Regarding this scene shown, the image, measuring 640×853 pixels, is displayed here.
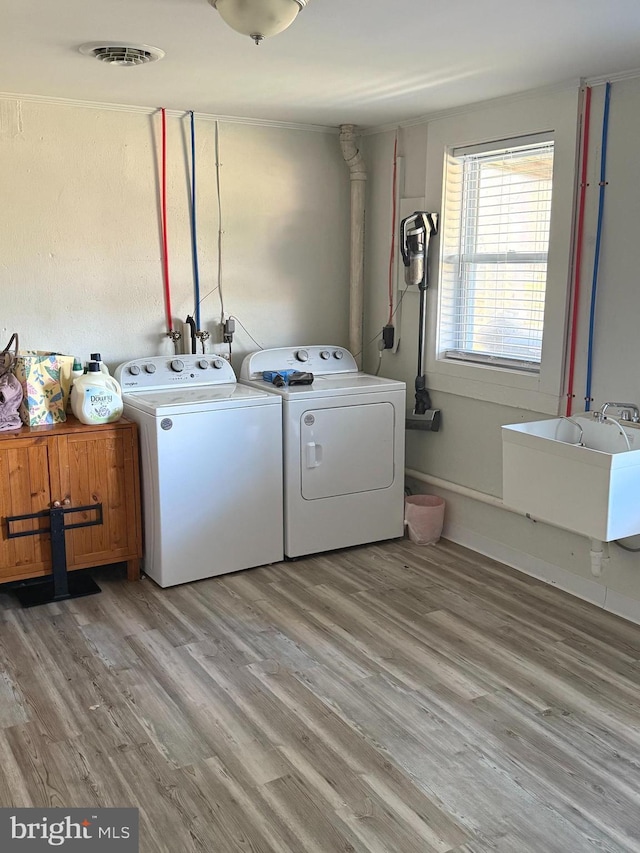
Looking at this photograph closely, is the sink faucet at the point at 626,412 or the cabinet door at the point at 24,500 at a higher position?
the sink faucet at the point at 626,412


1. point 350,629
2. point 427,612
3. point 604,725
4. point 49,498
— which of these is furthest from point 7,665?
point 604,725

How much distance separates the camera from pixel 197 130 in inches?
164

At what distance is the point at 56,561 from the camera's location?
3.51 metres

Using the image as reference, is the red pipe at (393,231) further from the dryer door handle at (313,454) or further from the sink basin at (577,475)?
the sink basin at (577,475)

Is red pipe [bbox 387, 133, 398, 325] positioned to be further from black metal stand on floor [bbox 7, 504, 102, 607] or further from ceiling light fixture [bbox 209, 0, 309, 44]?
ceiling light fixture [bbox 209, 0, 309, 44]

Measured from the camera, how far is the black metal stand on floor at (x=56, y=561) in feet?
11.4

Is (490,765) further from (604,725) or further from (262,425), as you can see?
(262,425)

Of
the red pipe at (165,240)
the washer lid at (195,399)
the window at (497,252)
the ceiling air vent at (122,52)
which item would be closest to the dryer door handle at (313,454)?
the washer lid at (195,399)

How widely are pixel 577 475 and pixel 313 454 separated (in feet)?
4.53

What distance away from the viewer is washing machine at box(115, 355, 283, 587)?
360cm

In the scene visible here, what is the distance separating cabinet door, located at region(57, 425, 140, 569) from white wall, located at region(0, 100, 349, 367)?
669mm

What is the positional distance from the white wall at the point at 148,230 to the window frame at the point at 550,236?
72cm

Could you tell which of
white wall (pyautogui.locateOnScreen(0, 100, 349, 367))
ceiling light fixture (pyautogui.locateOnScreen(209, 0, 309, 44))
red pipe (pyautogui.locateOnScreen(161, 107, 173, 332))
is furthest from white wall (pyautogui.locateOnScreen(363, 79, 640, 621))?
ceiling light fixture (pyautogui.locateOnScreen(209, 0, 309, 44))

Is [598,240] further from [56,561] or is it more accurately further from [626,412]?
[56,561]
